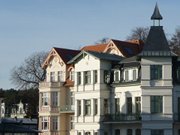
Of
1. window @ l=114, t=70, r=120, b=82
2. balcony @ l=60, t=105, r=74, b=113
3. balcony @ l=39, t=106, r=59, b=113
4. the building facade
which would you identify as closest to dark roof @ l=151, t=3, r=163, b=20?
the building facade

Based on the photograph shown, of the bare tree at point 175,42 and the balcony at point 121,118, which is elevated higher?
the bare tree at point 175,42

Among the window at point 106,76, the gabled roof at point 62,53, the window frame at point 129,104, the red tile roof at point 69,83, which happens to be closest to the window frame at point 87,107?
the window at point 106,76

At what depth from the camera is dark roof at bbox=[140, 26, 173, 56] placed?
2240 inches

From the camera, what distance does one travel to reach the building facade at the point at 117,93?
56.3 m

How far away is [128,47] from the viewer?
70.4 meters

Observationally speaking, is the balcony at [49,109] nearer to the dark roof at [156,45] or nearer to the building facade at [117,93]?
the building facade at [117,93]

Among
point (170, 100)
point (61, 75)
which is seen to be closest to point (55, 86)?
point (61, 75)

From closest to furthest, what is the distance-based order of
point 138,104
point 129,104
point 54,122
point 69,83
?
point 138,104 < point 129,104 < point 69,83 < point 54,122

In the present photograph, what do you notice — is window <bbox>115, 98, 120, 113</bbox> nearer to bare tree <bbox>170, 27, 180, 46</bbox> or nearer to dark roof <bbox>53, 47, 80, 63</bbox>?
dark roof <bbox>53, 47, 80, 63</bbox>

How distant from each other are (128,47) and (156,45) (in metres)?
12.6

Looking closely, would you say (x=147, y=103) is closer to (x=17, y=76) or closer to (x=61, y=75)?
(x=61, y=75)

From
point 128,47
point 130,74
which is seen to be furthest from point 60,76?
point 130,74

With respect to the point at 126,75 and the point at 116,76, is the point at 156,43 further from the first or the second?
the point at 116,76

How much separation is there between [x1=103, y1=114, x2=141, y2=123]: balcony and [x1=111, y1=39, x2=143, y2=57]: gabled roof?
10310mm
